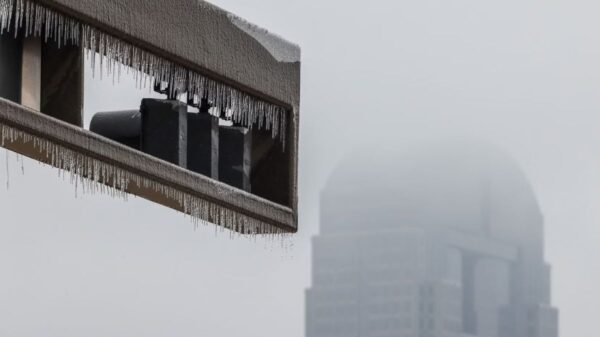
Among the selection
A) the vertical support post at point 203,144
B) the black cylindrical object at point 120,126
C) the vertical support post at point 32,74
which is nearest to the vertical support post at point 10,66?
the vertical support post at point 32,74

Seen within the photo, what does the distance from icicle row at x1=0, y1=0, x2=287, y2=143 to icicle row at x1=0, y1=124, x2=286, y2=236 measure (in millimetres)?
475

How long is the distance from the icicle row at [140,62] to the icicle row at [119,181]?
1.56ft

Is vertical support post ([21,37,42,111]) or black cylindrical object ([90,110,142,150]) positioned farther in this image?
black cylindrical object ([90,110,142,150])

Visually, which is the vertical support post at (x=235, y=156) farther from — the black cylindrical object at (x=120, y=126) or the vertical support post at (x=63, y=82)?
the vertical support post at (x=63, y=82)

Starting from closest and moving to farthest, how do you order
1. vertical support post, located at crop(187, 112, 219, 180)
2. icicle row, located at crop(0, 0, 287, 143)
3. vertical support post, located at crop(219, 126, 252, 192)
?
icicle row, located at crop(0, 0, 287, 143) → vertical support post, located at crop(187, 112, 219, 180) → vertical support post, located at crop(219, 126, 252, 192)

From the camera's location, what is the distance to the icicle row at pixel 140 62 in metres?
9.55

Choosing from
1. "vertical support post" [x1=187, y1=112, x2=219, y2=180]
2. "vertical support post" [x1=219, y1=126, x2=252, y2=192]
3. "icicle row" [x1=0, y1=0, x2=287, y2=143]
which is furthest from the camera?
"vertical support post" [x1=219, y1=126, x2=252, y2=192]

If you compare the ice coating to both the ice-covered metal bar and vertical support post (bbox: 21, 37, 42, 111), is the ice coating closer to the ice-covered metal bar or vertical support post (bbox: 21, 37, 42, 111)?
the ice-covered metal bar

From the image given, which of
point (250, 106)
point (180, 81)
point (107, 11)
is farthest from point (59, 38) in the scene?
point (250, 106)

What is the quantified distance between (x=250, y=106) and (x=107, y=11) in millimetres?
1621

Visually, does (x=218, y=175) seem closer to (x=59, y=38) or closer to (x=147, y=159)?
(x=147, y=159)

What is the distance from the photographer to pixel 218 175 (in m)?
11.1

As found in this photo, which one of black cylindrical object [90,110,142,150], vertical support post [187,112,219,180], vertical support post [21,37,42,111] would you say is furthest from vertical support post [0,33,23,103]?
vertical support post [187,112,219,180]

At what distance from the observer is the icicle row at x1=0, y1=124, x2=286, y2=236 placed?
972 cm
